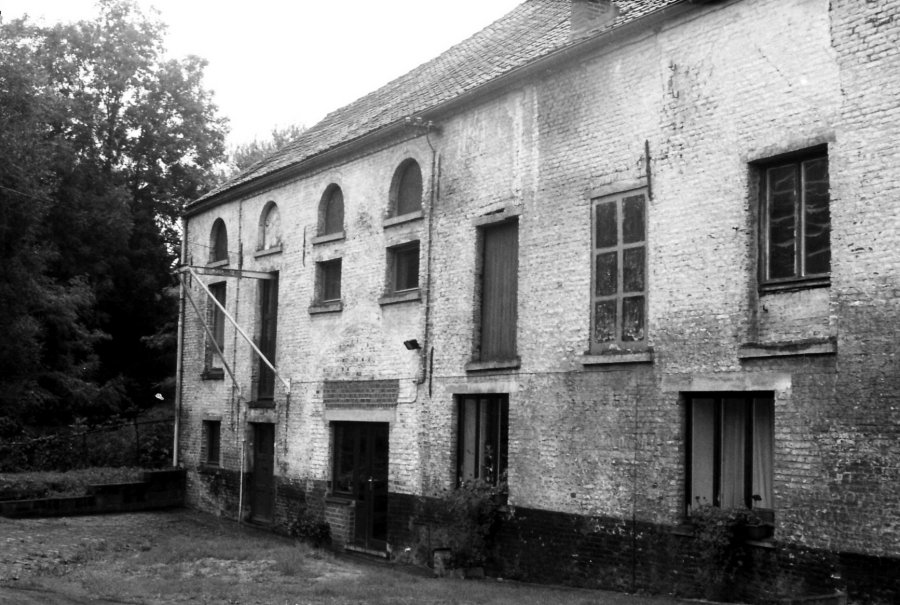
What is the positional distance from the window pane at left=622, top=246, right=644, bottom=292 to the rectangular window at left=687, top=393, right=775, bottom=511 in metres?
1.69

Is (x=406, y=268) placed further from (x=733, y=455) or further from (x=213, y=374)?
(x=733, y=455)

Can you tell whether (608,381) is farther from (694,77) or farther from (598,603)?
(694,77)

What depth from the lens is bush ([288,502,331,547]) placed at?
18.9 metres

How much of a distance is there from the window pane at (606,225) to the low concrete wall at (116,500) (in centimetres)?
1447

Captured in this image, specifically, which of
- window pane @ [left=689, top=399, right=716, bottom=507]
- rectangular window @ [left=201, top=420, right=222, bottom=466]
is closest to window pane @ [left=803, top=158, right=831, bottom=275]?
window pane @ [left=689, top=399, right=716, bottom=507]

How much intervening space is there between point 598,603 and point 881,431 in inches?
142

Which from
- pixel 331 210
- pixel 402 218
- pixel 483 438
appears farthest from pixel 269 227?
pixel 483 438

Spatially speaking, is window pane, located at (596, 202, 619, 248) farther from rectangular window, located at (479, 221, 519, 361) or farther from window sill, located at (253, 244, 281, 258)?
window sill, located at (253, 244, 281, 258)

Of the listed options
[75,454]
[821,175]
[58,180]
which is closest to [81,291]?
[58,180]

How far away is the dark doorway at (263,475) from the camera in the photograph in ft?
70.4

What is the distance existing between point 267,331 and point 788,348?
1360cm

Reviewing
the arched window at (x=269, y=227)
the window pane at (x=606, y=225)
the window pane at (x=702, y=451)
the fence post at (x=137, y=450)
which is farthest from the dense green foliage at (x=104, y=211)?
the window pane at (x=702, y=451)

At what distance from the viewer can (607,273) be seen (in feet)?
44.4

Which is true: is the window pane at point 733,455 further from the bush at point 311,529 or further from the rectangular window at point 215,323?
the rectangular window at point 215,323
